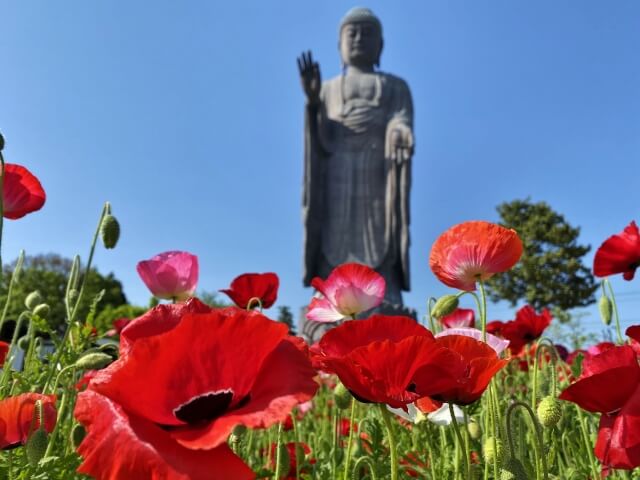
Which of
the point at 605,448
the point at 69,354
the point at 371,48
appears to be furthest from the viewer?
the point at 371,48

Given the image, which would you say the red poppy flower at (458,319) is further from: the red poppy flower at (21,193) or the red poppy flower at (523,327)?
the red poppy flower at (21,193)

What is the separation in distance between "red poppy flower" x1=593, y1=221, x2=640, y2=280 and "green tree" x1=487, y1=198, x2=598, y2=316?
18.8m

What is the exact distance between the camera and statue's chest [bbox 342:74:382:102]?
7.85m

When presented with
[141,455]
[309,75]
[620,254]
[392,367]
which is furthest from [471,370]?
[309,75]

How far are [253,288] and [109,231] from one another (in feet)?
1.11

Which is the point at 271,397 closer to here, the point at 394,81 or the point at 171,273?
the point at 171,273

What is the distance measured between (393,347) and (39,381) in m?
1.06

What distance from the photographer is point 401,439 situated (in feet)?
5.29

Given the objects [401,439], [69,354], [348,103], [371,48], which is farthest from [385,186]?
[69,354]

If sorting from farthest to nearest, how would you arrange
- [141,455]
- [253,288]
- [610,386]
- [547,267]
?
[547,267], [253,288], [610,386], [141,455]

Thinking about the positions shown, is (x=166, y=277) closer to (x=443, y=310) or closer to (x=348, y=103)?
(x=443, y=310)

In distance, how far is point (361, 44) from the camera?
8.16 meters

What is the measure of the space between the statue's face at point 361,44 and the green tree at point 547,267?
505 inches

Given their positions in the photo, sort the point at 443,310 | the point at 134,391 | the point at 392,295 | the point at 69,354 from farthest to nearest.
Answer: the point at 392,295 < the point at 69,354 < the point at 443,310 < the point at 134,391
